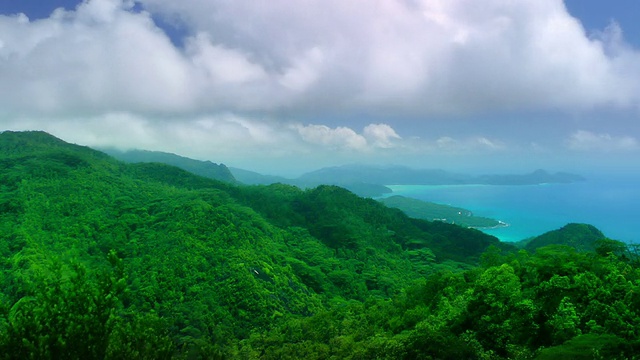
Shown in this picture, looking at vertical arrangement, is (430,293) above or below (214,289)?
above

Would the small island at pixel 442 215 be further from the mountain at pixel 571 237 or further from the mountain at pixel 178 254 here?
the mountain at pixel 178 254

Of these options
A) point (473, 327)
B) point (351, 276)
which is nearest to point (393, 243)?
point (351, 276)

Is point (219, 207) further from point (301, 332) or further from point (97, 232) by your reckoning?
point (301, 332)

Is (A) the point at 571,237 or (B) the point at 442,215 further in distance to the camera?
(B) the point at 442,215

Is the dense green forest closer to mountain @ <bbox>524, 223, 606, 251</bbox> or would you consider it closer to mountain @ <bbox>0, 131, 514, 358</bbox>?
mountain @ <bbox>0, 131, 514, 358</bbox>

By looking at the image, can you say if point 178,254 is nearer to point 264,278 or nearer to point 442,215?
point 264,278

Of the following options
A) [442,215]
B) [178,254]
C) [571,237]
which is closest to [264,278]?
[178,254]
